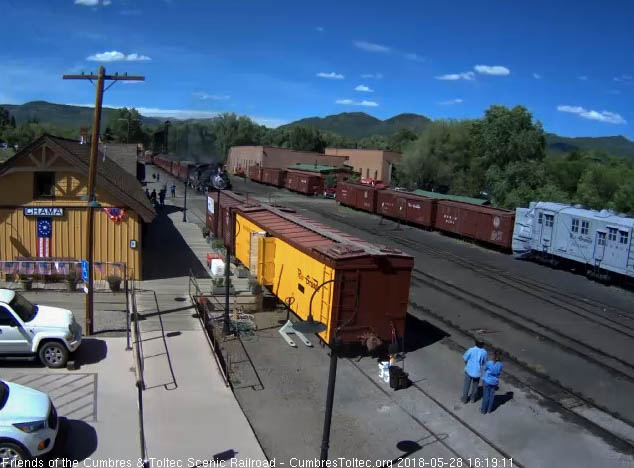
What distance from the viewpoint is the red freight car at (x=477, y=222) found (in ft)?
116

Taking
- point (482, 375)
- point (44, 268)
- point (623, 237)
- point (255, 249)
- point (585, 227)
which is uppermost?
point (585, 227)

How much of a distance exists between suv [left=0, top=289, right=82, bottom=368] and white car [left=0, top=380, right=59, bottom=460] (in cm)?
385

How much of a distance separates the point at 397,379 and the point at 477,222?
26535 millimetres

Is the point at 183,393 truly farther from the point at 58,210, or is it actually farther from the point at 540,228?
the point at 540,228

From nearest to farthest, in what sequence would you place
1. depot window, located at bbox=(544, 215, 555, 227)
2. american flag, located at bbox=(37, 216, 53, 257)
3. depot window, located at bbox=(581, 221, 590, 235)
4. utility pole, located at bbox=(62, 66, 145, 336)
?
1. utility pole, located at bbox=(62, 66, 145, 336)
2. american flag, located at bbox=(37, 216, 53, 257)
3. depot window, located at bbox=(581, 221, 590, 235)
4. depot window, located at bbox=(544, 215, 555, 227)

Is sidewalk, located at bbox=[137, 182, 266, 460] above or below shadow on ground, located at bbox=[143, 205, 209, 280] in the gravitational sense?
below

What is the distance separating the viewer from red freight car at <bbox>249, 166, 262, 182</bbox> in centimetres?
8678

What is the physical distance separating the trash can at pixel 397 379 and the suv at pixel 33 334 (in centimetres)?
812

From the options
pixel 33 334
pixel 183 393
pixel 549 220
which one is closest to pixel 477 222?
pixel 549 220

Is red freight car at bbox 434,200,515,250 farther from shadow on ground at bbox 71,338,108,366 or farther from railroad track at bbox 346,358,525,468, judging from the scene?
shadow on ground at bbox 71,338,108,366

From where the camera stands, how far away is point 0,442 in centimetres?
845

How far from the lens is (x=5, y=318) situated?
12.8m
